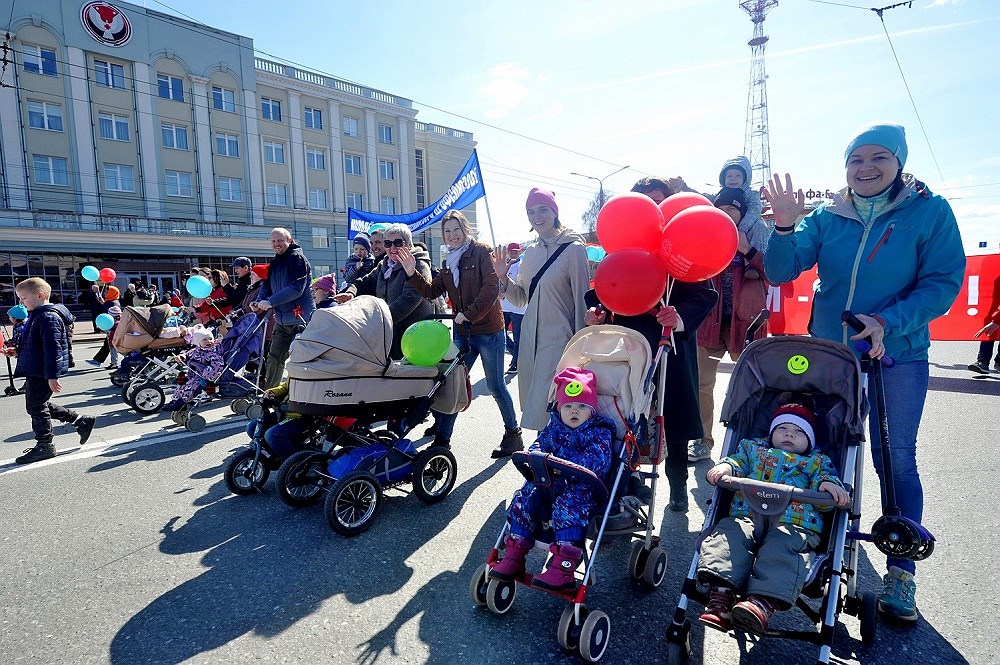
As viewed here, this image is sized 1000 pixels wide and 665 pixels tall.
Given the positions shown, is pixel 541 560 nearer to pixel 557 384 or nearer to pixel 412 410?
pixel 557 384

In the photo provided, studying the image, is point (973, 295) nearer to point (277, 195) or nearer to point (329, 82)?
point (277, 195)

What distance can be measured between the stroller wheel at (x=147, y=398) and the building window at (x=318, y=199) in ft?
107

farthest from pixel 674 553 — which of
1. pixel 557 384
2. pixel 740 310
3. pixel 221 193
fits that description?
pixel 221 193

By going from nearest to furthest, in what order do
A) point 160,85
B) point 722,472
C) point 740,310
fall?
1. point 722,472
2. point 740,310
3. point 160,85

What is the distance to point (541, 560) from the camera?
319cm

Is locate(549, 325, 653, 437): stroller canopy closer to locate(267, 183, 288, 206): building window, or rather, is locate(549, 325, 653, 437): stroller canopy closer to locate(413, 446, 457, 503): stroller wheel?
locate(413, 446, 457, 503): stroller wheel

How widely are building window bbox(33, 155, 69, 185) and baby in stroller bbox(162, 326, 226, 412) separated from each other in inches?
1152

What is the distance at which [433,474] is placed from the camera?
3.97 m

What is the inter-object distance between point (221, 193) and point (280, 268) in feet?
103

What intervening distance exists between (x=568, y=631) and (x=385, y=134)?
141 ft

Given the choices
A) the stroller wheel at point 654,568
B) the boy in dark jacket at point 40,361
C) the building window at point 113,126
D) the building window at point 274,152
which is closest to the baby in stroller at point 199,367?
the boy in dark jacket at point 40,361

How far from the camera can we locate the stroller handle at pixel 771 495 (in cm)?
212

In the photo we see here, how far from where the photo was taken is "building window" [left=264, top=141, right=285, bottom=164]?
35.1m

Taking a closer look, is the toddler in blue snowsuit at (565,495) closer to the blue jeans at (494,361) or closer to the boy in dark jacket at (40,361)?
the blue jeans at (494,361)
